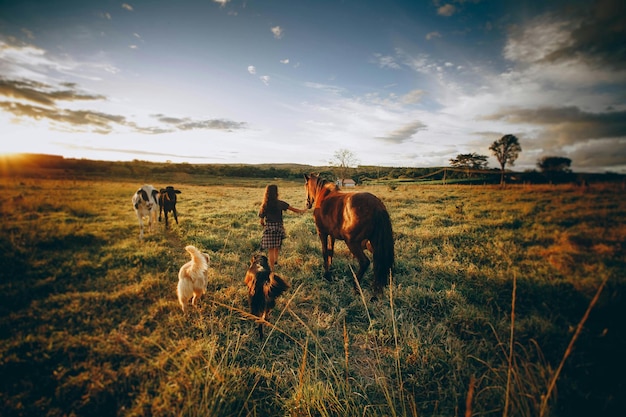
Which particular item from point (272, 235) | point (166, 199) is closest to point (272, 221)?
point (272, 235)

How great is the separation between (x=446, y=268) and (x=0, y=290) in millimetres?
9216

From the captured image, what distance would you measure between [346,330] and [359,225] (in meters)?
2.07

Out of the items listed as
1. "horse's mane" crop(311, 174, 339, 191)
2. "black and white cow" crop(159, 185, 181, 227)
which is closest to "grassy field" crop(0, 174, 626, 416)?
"horse's mane" crop(311, 174, 339, 191)

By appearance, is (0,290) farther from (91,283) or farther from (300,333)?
(300,333)

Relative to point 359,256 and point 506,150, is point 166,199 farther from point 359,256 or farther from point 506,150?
point 506,150

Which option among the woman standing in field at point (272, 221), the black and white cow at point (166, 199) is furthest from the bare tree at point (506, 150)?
the black and white cow at point (166, 199)

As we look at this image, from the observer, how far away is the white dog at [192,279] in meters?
3.79

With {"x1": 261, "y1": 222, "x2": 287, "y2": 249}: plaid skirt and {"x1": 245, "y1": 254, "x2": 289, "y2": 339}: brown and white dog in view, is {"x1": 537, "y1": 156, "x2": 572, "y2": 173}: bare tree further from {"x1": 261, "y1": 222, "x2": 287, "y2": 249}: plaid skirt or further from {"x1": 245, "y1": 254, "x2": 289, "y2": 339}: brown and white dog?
{"x1": 261, "y1": 222, "x2": 287, "y2": 249}: plaid skirt

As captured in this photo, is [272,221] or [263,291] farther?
[272,221]

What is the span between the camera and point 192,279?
390 cm

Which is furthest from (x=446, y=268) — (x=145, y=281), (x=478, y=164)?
(x=145, y=281)

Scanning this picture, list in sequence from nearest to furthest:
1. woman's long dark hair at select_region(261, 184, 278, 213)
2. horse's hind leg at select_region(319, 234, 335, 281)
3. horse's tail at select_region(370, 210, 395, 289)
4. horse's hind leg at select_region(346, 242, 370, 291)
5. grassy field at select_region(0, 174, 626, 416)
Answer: grassy field at select_region(0, 174, 626, 416) < horse's tail at select_region(370, 210, 395, 289) < horse's hind leg at select_region(346, 242, 370, 291) < horse's hind leg at select_region(319, 234, 335, 281) < woman's long dark hair at select_region(261, 184, 278, 213)

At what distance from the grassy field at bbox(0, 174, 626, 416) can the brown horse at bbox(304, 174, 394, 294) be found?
0.66 m

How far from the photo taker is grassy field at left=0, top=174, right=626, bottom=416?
4.89ft
